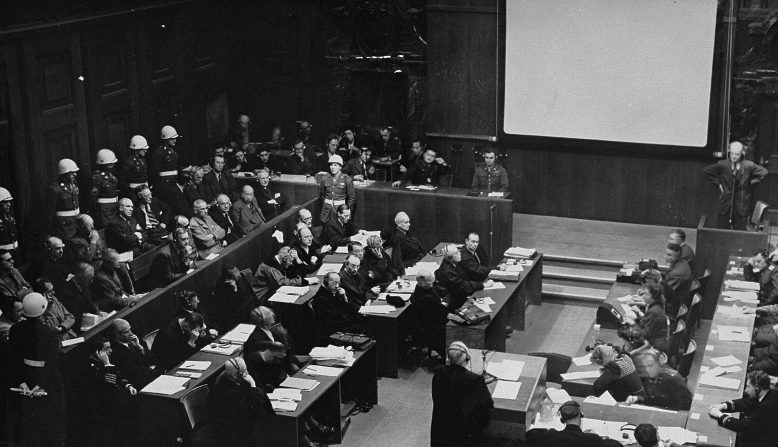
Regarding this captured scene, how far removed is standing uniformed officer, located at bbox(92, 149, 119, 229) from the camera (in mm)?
12008

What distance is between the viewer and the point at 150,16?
44.2 ft

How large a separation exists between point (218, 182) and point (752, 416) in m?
7.68

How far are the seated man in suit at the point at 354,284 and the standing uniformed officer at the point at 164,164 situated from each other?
3375 millimetres

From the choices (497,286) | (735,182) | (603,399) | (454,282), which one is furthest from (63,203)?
(735,182)

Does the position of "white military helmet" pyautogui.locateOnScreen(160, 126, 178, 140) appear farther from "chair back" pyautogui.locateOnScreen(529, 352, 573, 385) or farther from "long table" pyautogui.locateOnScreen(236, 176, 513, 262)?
"chair back" pyautogui.locateOnScreen(529, 352, 573, 385)

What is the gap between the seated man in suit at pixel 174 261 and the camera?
10297 mm

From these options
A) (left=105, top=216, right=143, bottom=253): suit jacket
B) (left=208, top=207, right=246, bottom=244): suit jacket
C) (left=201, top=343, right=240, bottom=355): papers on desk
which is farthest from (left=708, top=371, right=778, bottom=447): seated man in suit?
(left=105, top=216, right=143, bottom=253): suit jacket

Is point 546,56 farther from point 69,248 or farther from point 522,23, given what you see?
point 69,248

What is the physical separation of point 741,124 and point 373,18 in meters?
5.43

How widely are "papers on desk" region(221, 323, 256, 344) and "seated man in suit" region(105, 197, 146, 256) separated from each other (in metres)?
2.05

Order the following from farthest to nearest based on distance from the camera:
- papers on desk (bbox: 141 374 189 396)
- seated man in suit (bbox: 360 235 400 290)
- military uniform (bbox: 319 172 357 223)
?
1. military uniform (bbox: 319 172 357 223)
2. seated man in suit (bbox: 360 235 400 290)
3. papers on desk (bbox: 141 374 189 396)

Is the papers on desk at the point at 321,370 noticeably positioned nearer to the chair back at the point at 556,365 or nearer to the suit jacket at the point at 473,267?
the chair back at the point at 556,365

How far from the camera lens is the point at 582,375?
8.88 m

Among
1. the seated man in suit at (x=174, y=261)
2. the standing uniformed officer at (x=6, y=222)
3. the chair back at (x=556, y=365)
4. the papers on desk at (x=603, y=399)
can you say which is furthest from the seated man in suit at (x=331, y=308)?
the standing uniformed officer at (x=6, y=222)
